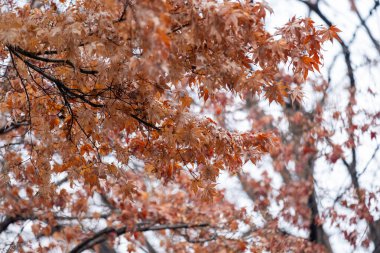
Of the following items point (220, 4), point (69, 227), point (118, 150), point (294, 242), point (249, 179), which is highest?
point (249, 179)

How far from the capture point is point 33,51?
4.55 m

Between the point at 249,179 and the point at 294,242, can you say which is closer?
the point at 294,242

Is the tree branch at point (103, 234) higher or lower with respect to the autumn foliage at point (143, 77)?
higher

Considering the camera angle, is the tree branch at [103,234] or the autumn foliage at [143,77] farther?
the tree branch at [103,234]

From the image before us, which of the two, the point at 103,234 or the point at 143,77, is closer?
the point at 143,77

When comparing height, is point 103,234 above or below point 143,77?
above

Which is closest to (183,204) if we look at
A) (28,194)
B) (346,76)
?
(28,194)

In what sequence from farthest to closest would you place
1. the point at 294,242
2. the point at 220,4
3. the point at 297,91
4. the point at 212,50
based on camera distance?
the point at 294,242 < the point at 297,91 < the point at 212,50 < the point at 220,4

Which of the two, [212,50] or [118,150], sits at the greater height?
[118,150]

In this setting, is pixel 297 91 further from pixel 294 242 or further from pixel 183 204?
pixel 183 204

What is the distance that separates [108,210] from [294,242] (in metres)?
3.58

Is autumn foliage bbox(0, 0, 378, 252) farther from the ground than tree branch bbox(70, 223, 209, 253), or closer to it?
closer to it

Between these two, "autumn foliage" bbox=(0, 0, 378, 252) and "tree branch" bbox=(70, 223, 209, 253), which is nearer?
"autumn foliage" bbox=(0, 0, 378, 252)

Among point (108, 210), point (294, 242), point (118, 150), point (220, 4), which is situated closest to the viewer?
point (220, 4)
